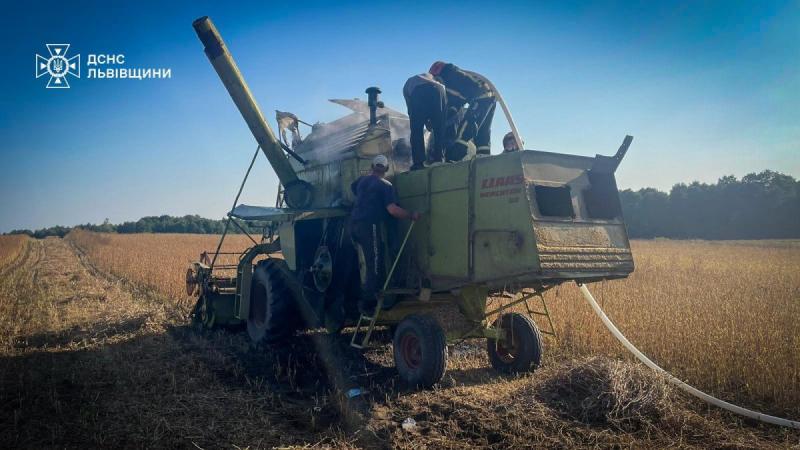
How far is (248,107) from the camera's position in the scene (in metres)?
7.71

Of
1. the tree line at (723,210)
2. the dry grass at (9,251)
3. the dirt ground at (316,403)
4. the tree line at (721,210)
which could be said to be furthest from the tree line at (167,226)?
the dirt ground at (316,403)

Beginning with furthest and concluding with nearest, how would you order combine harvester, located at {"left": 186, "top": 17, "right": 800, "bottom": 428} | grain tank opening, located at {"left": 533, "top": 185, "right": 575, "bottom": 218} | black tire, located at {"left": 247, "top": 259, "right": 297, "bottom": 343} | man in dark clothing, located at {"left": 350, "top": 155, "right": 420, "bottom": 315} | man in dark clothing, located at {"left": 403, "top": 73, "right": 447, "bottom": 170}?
black tire, located at {"left": 247, "top": 259, "right": 297, "bottom": 343} < man in dark clothing, located at {"left": 403, "top": 73, "right": 447, "bottom": 170} < man in dark clothing, located at {"left": 350, "top": 155, "right": 420, "bottom": 315} < grain tank opening, located at {"left": 533, "top": 185, "right": 575, "bottom": 218} < combine harvester, located at {"left": 186, "top": 17, "right": 800, "bottom": 428}

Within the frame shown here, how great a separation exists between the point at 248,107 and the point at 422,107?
3.22 metres

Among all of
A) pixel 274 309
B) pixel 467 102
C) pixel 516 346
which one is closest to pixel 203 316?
pixel 274 309

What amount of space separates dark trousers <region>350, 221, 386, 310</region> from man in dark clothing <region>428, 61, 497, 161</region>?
1736mm

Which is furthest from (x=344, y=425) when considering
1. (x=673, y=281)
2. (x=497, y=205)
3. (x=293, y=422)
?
(x=673, y=281)

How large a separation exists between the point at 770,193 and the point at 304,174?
53.6 m

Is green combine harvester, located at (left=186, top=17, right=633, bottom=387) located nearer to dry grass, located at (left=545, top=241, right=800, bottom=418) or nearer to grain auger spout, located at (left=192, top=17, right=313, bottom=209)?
grain auger spout, located at (left=192, top=17, right=313, bottom=209)

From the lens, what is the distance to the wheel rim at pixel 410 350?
17.1 ft

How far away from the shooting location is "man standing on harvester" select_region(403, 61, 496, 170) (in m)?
5.85

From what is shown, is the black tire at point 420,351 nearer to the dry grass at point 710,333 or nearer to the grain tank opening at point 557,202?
the grain tank opening at point 557,202

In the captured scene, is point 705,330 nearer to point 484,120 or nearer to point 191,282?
point 484,120

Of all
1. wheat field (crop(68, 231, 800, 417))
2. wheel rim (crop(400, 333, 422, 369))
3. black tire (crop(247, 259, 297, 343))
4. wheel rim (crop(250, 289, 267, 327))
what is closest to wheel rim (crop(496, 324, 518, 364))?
wheat field (crop(68, 231, 800, 417))

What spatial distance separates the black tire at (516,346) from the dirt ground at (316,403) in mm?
188
